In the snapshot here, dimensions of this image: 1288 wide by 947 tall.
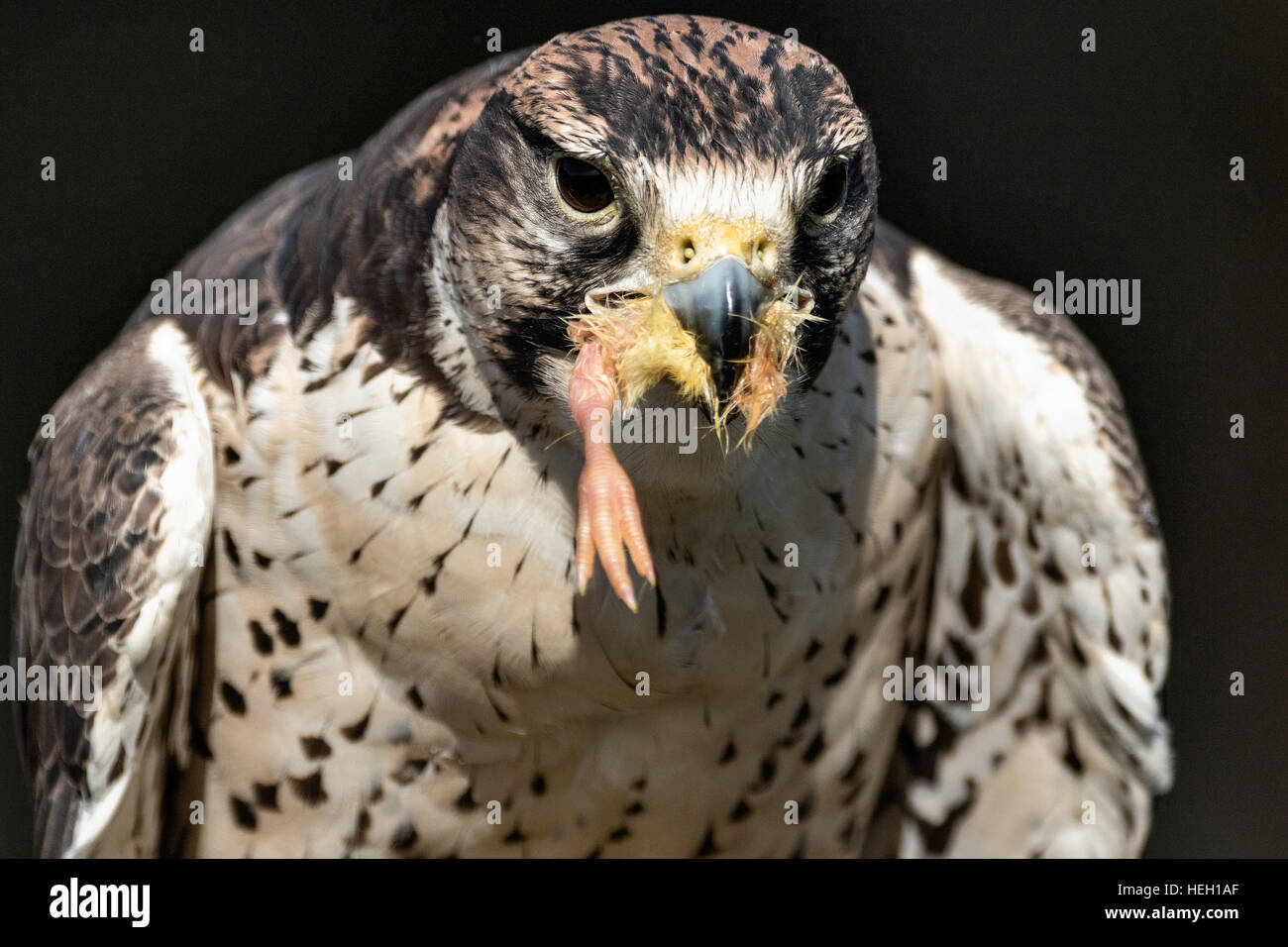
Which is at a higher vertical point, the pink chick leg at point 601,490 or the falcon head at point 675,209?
the falcon head at point 675,209

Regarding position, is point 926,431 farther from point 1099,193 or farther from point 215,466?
point 1099,193

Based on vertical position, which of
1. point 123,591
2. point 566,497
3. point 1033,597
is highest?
point 566,497

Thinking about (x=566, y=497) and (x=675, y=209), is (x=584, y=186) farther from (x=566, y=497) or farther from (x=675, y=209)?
(x=566, y=497)

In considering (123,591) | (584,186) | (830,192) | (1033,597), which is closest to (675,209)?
(584,186)

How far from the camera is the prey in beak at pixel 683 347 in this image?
6.37 feet

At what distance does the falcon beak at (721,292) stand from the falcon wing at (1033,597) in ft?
3.26

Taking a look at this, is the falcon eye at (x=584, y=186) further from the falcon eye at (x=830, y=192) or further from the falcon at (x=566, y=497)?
the falcon eye at (x=830, y=192)

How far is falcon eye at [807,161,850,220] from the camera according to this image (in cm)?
208

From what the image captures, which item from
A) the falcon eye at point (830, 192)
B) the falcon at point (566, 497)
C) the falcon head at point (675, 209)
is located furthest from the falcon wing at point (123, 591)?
the falcon eye at point (830, 192)

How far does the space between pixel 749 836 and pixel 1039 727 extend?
82 cm

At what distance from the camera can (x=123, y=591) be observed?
2.54 m

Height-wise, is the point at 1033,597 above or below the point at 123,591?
below

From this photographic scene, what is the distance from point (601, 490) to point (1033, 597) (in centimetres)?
152

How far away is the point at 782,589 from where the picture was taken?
2633 mm
